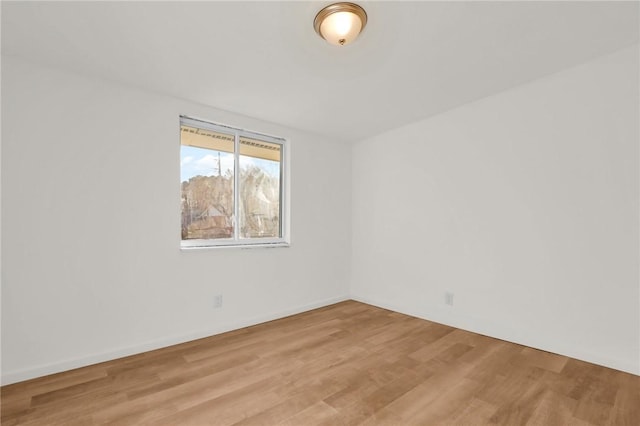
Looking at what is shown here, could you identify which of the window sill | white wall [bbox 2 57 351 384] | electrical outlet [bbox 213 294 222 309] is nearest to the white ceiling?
white wall [bbox 2 57 351 384]

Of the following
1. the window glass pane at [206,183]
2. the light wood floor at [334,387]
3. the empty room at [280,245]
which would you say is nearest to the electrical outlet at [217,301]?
the empty room at [280,245]

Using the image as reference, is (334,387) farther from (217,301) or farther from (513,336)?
(513,336)

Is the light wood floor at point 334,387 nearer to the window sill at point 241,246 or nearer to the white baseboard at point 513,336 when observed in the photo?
the white baseboard at point 513,336

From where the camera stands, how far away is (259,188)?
3.82m

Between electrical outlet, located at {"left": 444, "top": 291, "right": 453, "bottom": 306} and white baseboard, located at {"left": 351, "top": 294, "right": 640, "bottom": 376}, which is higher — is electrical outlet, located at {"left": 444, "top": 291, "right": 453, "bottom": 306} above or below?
above

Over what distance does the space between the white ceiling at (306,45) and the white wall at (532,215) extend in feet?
1.12

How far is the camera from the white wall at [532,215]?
7.84 feet

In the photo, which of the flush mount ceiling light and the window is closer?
the flush mount ceiling light

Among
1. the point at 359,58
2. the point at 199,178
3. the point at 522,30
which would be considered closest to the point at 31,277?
the point at 199,178

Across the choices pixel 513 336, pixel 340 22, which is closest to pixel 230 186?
pixel 340 22

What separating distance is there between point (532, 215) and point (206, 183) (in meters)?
3.29

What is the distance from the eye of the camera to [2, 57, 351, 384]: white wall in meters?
2.23

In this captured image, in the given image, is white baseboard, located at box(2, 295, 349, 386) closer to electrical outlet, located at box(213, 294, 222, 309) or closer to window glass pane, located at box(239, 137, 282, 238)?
electrical outlet, located at box(213, 294, 222, 309)

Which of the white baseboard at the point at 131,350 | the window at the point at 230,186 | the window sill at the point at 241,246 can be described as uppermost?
the window at the point at 230,186
